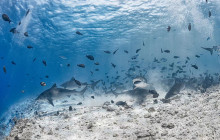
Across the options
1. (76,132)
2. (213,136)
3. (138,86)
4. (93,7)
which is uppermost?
(93,7)

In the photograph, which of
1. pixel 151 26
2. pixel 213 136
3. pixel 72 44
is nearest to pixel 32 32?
pixel 72 44

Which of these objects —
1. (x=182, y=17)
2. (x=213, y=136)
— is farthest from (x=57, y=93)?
(x=182, y=17)

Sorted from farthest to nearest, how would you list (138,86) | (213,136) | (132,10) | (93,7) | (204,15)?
(204,15), (132,10), (93,7), (138,86), (213,136)

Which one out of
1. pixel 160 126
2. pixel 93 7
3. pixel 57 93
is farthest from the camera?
pixel 93 7

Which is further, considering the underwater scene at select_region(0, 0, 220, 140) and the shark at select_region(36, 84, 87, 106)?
the shark at select_region(36, 84, 87, 106)

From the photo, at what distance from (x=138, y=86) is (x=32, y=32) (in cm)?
2691

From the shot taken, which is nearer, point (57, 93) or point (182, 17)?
point (57, 93)

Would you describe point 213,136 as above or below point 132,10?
below

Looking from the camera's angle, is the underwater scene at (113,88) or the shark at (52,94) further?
the shark at (52,94)

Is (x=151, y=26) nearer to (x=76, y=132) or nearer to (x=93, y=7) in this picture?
(x=93, y=7)

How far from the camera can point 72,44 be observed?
39.9m

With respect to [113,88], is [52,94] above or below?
below

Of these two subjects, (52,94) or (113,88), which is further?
(113,88)

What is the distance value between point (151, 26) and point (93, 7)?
15.8 m
